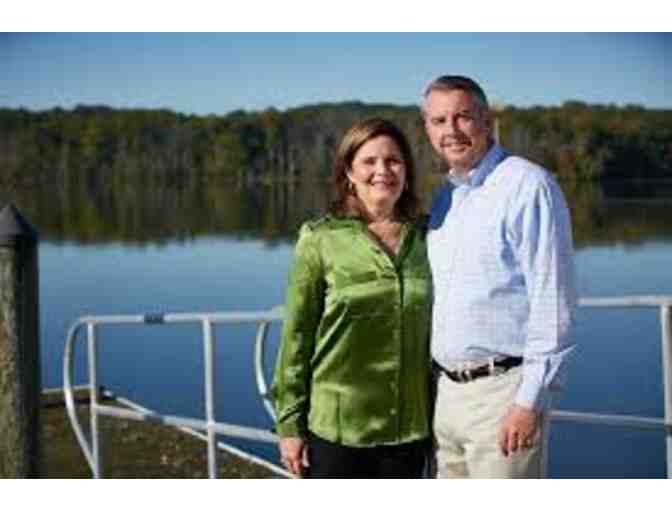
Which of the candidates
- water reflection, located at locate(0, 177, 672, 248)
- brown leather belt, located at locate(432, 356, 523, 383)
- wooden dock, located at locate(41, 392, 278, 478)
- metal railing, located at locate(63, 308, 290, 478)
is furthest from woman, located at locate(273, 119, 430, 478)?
wooden dock, located at locate(41, 392, 278, 478)

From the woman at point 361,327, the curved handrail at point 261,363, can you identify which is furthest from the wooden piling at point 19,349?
the woman at point 361,327

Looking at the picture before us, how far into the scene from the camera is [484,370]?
2.58 m

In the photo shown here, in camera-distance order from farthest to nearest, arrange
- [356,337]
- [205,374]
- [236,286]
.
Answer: [236,286], [205,374], [356,337]

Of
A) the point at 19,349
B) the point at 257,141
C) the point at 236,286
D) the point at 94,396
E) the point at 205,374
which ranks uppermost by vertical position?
the point at 257,141

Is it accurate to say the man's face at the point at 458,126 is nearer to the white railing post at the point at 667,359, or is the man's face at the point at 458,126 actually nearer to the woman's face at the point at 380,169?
the woman's face at the point at 380,169

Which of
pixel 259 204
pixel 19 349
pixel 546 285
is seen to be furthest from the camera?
pixel 259 204

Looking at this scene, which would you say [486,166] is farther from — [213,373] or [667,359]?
[213,373]

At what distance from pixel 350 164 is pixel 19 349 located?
5.39ft

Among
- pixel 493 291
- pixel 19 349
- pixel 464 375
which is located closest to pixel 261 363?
pixel 19 349

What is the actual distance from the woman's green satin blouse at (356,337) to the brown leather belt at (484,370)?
111 mm

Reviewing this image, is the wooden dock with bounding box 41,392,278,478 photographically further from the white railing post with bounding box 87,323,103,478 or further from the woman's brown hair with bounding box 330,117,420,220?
the woman's brown hair with bounding box 330,117,420,220

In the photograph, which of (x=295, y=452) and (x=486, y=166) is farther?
(x=295, y=452)

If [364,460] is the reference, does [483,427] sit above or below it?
above
